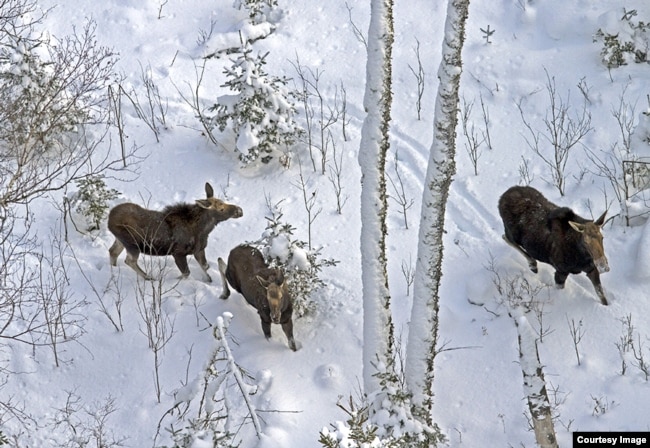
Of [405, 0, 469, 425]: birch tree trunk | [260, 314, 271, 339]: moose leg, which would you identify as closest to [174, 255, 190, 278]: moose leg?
[260, 314, 271, 339]: moose leg

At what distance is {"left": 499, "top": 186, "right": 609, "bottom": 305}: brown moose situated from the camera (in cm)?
1075

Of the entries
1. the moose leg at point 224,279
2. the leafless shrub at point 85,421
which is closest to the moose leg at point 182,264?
the moose leg at point 224,279

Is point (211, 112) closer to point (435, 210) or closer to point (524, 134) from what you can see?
point (524, 134)

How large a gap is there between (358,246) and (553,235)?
9.59ft

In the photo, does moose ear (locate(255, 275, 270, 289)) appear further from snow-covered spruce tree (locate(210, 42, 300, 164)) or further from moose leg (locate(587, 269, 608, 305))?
moose leg (locate(587, 269, 608, 305))

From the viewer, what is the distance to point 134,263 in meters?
12.2

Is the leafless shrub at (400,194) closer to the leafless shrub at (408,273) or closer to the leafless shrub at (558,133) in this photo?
the leafless shrub at (408,273)

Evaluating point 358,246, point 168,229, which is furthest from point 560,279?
point 168,229

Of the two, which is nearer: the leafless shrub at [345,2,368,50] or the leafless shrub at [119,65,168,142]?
the leafless shrub at [119,65,168,142]

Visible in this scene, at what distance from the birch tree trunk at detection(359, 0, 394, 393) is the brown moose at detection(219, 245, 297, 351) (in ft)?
4.90

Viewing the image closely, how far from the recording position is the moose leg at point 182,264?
Answer: 12227 mm

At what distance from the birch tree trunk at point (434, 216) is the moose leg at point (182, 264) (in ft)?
13.6

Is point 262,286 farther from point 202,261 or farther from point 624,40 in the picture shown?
point 624,40

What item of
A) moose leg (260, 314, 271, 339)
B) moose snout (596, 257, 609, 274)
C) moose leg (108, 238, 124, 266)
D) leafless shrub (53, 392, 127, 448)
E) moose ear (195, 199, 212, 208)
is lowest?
leafless shrub (53, 392, 127, 448)
